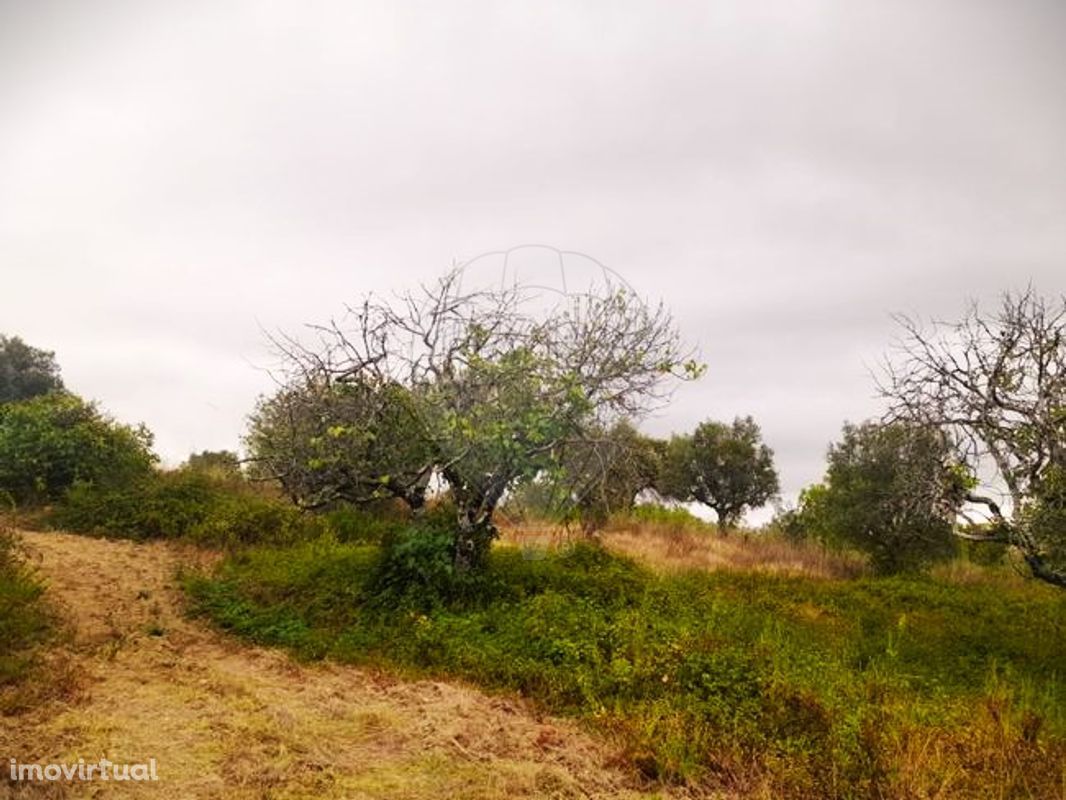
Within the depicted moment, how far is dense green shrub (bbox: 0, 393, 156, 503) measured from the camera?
1628cm

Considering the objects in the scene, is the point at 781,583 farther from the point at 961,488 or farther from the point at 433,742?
the point at 433,742

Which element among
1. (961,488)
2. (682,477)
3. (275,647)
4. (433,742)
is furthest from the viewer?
(682,477)

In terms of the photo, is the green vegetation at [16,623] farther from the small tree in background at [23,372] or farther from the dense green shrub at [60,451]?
the small tree in background at [23,372]

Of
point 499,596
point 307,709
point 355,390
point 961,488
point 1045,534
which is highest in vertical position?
point 355,390

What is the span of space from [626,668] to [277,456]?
22.0ft

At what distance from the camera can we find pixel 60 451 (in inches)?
644

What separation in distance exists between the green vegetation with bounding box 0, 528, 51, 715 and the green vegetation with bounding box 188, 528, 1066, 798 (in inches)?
87.0

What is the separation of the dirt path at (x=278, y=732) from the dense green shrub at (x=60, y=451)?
9.42 metres

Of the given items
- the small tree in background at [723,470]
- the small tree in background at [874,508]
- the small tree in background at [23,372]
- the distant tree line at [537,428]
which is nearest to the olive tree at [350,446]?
the distant tree line at [537,428]

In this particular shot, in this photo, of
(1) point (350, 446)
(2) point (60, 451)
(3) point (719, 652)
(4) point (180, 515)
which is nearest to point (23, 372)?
(2) point (60, 451)

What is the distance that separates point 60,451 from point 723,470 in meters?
23.6

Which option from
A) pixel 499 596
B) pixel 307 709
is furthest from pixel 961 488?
pixel 307 709

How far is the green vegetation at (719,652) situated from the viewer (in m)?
5.68

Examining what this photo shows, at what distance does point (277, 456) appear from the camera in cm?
1098
